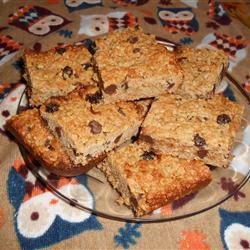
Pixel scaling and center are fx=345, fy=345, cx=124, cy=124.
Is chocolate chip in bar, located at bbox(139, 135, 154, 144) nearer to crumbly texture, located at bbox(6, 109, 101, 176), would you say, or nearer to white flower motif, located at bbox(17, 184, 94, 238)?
crumbly texture, located at bbox(6, 109, 101, 176)

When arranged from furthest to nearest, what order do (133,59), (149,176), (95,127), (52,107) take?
(133,59), (52,107), (95,127), (149,176)

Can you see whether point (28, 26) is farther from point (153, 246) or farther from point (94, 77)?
point (153, 246)

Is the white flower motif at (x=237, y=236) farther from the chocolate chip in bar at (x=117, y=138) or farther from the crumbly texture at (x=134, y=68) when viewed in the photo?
the crumbly texture at (x=134, y=68)

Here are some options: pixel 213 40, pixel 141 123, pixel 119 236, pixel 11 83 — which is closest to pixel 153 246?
pixel 119 236

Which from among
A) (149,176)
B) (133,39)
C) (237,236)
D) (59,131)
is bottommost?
(237,236)

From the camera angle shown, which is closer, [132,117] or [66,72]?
[132,117]

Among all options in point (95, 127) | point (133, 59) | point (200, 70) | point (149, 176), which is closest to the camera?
point (149, 176)

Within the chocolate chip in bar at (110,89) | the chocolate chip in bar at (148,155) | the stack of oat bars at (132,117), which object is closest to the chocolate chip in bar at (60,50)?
the stack of oat bars at (132,117)

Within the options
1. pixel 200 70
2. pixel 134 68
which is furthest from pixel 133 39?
pixel 200 70

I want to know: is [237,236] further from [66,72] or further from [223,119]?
[66,72]
